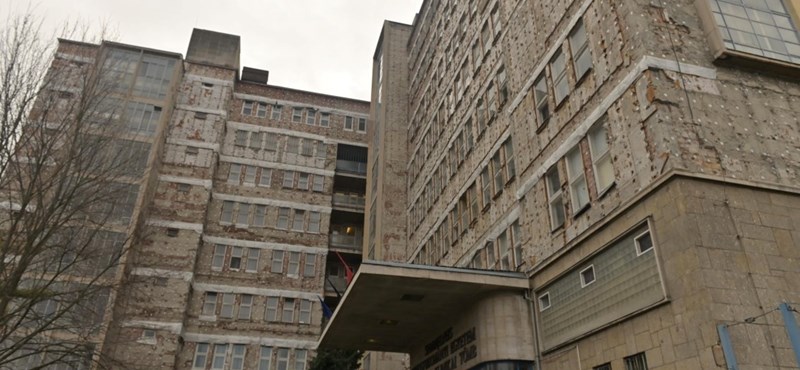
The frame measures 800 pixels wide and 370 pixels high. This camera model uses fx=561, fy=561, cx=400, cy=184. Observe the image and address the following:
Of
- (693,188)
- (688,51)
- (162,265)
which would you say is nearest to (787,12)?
(688,51)

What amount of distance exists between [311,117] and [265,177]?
7.62 m

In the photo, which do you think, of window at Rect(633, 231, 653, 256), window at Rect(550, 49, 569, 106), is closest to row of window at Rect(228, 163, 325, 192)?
window at Rect(550, 49, 569, 106)

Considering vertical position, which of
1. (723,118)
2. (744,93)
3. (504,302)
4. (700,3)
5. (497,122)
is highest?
(497,122)

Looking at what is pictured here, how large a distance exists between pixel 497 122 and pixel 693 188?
1095 centimetres

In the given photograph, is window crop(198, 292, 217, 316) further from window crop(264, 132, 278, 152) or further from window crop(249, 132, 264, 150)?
window crop(264, 132, 278, 152)

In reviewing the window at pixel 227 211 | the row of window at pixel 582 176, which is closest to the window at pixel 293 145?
the window at pixel 227 211

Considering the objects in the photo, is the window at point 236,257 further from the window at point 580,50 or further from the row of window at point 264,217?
the window at point 580,50

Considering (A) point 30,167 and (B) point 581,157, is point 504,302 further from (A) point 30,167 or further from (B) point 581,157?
(A) point 30,167

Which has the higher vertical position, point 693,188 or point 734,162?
point 734,162

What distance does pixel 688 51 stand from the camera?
1318 centimetres

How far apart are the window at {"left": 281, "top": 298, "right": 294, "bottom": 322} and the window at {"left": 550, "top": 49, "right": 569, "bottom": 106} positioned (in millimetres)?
30135

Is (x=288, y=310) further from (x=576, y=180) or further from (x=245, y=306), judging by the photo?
(x=576, y=180)

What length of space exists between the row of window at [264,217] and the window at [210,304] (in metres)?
5.79

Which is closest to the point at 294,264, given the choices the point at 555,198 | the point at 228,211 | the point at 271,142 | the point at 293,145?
the point at 228,211
